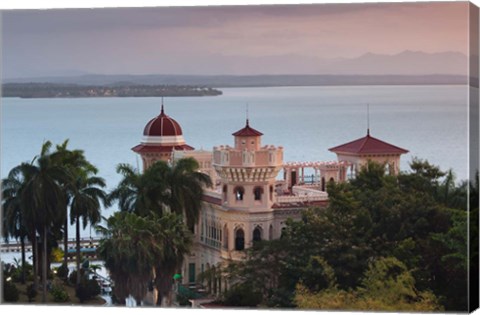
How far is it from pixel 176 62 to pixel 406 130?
16.4 ft

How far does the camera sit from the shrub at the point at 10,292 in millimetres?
34094

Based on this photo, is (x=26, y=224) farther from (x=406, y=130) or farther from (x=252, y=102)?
(x=406, y=130)

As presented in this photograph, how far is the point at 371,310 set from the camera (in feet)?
106

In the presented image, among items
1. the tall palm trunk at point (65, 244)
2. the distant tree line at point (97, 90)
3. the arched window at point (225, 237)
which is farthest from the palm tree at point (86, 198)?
the arched window at point (225, 237)

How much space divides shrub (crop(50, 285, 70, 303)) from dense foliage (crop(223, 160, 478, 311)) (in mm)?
3462

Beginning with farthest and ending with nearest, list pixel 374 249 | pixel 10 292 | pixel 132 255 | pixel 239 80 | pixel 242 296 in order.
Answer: pixel 10 292, pixel 132 255, pixel 239 80, pixel 242 296, pixel 374 249

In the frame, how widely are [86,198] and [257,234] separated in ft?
12.6

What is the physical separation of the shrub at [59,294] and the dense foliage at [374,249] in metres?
3.46

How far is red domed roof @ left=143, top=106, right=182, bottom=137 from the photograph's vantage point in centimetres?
3541

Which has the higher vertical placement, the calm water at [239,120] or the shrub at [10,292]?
the calm water at [239,120]

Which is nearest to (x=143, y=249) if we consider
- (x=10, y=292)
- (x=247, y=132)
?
(x=10, y=292)

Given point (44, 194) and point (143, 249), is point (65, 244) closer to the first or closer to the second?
point (44, 194)

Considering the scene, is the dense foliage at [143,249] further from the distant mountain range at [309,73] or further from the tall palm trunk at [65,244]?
the distant mountain range at [309,73]

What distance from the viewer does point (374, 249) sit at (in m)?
33.0
